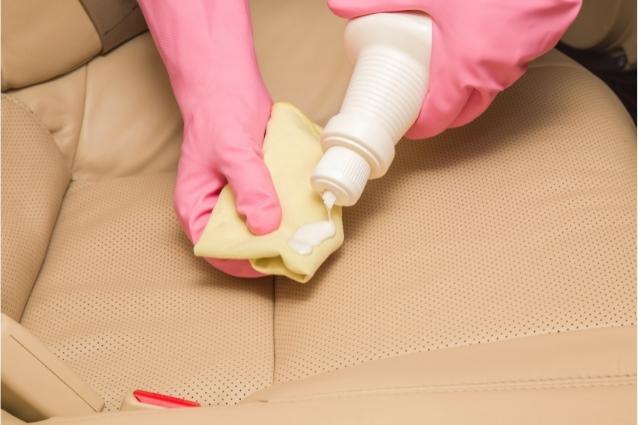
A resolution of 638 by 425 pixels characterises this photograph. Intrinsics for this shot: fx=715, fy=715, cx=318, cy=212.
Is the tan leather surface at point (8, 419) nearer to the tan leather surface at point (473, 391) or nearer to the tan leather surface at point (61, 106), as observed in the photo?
the tan leather surface at point (473, 391)

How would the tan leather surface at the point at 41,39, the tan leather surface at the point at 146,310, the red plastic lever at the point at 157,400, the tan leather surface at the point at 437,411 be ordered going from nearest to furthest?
the tan leather surface at the point at 437,411 < the red plastic lever at the point at 157,400 < the tan leather surface at the point at 146,310 < the tan leather surface at the point at 41,39

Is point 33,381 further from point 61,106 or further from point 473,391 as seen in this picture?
point 61,106

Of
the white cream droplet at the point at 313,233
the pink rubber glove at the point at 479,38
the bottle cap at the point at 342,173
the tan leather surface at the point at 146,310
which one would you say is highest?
the pink rubber glove at the point at 479,38

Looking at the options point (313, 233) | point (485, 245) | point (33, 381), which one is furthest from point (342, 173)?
point (33, 381)

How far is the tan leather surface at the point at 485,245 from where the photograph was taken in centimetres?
69

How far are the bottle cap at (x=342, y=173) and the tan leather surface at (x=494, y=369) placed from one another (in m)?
0.17

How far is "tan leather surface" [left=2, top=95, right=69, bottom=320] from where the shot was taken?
807 millimetres

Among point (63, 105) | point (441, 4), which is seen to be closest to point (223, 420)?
point (441, 4)

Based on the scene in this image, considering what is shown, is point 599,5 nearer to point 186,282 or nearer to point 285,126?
point 285,126

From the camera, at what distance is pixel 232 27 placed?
0.82 m

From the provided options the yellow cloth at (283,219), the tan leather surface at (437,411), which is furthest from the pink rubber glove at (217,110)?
the tan leather surface at (437,411)

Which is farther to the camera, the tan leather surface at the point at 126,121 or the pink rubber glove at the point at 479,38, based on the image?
the tan leather surface at the point at 126,121

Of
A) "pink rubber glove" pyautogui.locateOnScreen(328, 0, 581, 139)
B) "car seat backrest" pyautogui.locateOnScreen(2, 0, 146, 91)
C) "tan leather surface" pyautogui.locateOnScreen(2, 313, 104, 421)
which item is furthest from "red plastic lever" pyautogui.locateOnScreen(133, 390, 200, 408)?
"car seat backrest" pyautogui.locateOnScreen(2, 0, 146, 91)

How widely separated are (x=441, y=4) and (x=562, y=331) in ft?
1.09
